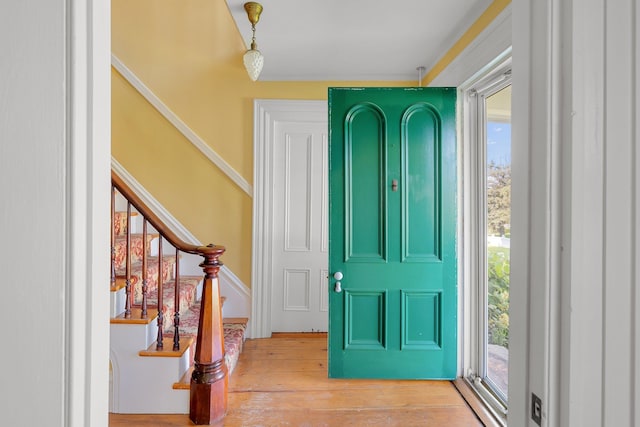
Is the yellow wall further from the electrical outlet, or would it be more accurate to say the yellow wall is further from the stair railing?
the electrical outlet

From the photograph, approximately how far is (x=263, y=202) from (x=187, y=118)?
1.06m

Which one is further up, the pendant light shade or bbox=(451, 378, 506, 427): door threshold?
the pendant light shade

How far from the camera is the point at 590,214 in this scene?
0.57 meters

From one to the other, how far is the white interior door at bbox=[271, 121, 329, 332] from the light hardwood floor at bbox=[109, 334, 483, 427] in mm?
587

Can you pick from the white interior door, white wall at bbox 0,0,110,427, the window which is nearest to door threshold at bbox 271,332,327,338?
the white interior door

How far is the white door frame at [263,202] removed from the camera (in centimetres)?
298

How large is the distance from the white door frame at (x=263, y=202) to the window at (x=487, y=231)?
1.54 metres

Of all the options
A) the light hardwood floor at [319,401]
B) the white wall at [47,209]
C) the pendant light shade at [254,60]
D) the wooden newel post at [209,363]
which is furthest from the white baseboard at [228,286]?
the white wall at [47,209]

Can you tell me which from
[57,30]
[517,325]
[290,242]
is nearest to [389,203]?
[290,242]

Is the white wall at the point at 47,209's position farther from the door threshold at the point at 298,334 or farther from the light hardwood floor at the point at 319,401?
the door threshold at the point at 298,334

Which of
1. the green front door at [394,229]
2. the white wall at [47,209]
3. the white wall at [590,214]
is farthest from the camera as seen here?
the green front door at [394,229]

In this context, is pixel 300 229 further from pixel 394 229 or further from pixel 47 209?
pixel 47 209

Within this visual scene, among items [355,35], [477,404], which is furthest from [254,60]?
[477,404]

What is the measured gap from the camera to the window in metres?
1.96
